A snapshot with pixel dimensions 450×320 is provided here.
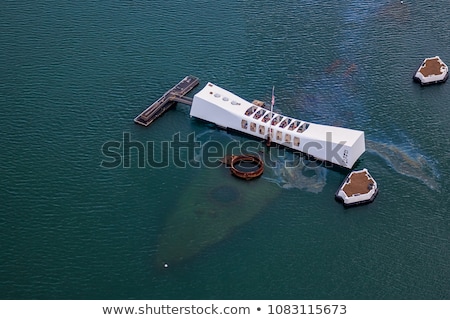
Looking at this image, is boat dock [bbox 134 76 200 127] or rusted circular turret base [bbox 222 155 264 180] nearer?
rusted circular turret base [bbox 222 155 264 180]

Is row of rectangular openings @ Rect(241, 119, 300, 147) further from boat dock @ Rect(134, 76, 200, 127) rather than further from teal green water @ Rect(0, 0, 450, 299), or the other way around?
boat dock @ Rect(134, 76, 200, 127)

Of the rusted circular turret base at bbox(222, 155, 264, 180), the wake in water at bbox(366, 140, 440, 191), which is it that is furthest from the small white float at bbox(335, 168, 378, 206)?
the rusted circular turret base at bbox(222, 155, 264, 180)

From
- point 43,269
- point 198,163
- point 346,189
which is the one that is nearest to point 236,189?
point 198,163

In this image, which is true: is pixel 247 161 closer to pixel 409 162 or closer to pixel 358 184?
pixel 358 184

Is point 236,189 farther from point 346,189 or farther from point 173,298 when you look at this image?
point 173,298

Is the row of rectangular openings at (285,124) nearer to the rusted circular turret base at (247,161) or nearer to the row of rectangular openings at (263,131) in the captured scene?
the row of rectangular openings at (263,131)

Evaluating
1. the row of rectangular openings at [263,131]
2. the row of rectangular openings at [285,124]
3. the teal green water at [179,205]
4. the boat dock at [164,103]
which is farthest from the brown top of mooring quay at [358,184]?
the boat dock at [164,103]
